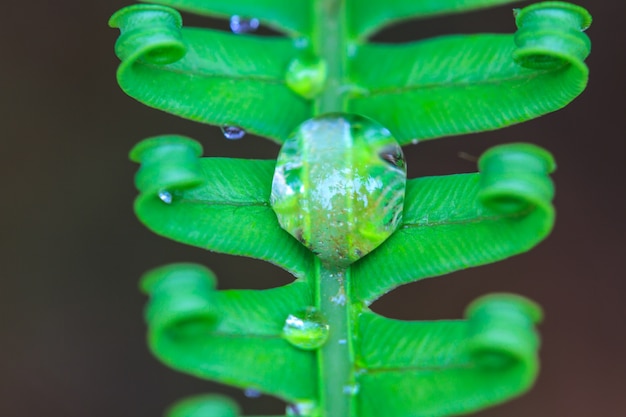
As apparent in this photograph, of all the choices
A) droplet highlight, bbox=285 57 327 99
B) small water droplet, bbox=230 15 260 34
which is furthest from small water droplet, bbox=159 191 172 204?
small water droplet, bbox=230 15 260 34

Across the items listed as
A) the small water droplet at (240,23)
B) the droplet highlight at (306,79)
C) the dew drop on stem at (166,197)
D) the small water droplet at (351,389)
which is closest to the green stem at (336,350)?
the small water droplet at (351,389)

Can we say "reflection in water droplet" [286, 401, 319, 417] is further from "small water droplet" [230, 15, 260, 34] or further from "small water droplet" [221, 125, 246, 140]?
"small water droplet" [230, 15, 260, 34]

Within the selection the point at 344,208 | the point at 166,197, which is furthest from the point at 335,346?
the point at 166,197

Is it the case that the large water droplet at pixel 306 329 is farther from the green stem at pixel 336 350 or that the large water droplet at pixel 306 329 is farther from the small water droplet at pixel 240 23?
the small water droplet at pixel 240 23

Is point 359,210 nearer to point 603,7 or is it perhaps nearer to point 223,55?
point 223,55

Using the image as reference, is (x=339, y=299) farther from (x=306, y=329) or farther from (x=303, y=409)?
(x=303, y=409)

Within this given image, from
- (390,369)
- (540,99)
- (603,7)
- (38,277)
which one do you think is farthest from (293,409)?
(603,7)
